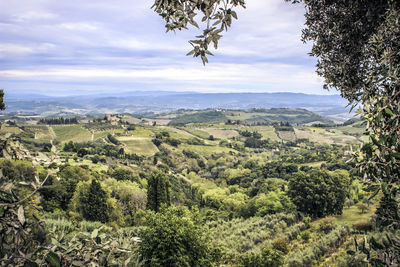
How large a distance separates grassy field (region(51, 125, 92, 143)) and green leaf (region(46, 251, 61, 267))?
127 metres

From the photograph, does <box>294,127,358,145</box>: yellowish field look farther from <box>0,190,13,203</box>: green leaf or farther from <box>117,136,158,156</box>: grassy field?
<box>0,190,13,203</box>: green leaf

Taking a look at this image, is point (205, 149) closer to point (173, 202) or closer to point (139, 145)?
point (139, 145)

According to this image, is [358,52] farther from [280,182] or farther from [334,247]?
[280,182]

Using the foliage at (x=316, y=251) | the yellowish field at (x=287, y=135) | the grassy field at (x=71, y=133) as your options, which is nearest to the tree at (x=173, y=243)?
the foliage at (x=316, y=251)

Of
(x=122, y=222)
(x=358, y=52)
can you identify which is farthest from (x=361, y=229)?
(x=122, y=222)

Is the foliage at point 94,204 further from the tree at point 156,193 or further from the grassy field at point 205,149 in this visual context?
the grassy field at point 205,149

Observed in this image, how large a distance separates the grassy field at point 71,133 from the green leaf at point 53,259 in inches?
5013

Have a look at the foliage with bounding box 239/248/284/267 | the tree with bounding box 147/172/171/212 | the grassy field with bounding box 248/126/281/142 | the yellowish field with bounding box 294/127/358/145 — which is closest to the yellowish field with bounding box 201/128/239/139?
the grassy field with bounding box 248/126/281/142

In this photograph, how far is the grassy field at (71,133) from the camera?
118875 millimetres

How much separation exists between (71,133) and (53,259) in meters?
140

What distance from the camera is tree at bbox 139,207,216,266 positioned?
12.1 metres

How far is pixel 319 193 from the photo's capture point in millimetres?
39188

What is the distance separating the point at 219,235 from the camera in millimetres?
34281

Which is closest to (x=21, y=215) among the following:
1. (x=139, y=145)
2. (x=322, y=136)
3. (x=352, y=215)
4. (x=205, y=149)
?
(x=352, y=215)
